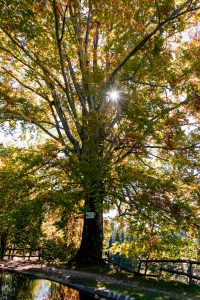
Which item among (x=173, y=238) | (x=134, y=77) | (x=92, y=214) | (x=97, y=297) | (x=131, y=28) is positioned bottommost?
(x=97, y=297)

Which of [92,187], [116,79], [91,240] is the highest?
[116,79]

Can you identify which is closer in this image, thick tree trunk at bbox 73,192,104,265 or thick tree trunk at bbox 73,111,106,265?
thick tree trunk at bbox 73,111,106,265

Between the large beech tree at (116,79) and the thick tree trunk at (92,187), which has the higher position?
the large beech tree at (116,79)

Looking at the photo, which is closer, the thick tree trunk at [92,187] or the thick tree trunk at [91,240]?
the thick tree trunk at [92,187]

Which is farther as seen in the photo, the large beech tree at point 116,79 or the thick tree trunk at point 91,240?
the thick tree trunk at point 91,240

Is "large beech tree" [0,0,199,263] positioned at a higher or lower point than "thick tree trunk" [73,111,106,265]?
higher

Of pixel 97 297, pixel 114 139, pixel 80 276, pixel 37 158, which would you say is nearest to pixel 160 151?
pixel 114 139

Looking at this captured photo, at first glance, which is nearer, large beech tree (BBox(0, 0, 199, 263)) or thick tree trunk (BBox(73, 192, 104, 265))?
large beech tree (BBox(0, 0, 199, 263))

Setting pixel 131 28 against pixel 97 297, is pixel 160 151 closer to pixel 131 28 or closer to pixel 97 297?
pixel 131 28

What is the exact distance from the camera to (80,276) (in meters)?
12.8

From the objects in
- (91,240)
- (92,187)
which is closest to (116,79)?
(92,187)

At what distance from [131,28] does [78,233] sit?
16.0 m

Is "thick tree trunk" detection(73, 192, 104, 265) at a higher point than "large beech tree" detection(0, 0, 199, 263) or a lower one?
lower

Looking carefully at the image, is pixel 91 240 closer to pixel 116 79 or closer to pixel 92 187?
pixel 92 187
